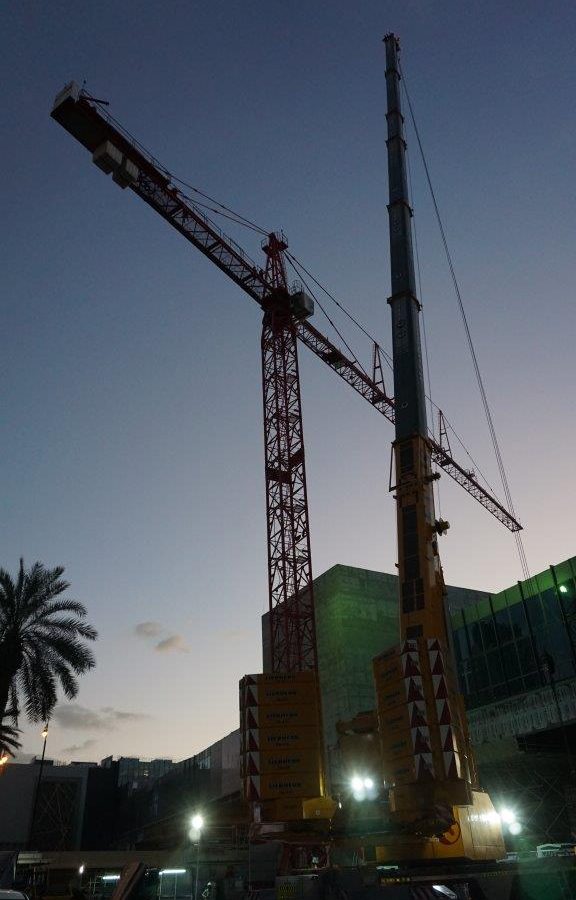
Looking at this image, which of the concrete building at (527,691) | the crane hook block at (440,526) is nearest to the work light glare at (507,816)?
the concrete building at (527,691)

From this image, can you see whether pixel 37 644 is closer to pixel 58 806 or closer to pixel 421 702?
pixel 421 702

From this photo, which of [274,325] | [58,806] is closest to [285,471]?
[274,325]

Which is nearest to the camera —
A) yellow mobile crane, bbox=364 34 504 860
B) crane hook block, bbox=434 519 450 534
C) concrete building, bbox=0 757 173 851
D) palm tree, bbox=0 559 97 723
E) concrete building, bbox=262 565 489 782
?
yellow mobile crane, bbox=364 34 504 860

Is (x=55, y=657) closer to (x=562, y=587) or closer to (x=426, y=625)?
(x=426, y=625)

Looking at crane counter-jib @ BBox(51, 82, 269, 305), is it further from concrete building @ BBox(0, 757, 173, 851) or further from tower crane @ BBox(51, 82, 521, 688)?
concrete building @ BBox(0, 757, 173, 851)

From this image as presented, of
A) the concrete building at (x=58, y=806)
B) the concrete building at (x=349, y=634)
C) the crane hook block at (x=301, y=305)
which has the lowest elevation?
the concrete building at (x=58, y=806)

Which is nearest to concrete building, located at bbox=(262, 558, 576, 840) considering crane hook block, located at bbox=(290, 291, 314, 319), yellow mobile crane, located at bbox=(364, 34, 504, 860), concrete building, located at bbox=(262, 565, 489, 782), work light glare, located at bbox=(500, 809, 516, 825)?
work light glare, located at bbox=(500, 809, 516, 825)

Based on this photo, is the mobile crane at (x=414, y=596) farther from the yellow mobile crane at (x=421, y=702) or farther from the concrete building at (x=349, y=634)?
the concrete building at (x=349, y=634)

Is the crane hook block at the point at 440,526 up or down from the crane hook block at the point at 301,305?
down

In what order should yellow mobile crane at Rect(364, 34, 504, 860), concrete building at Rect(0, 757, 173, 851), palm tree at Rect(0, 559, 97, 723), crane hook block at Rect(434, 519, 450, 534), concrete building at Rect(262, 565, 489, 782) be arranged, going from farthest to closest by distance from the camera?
concrete building at Rect(0, 757, 173, 851) < concrete building at Rect(262, 565, 489, 782) < palm tree at Rect(0, 559, 97, 723) < crane hook block at Rect(434, 519, 450, 534) < yellow mobile crane at Rect(364, 34, 504, 860)

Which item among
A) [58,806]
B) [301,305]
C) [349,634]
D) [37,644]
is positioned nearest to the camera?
[37,644]

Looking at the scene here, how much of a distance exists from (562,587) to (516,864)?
84.2 feet

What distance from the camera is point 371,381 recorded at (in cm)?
5559

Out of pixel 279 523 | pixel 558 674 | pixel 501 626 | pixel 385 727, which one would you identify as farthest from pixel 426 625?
→ pixel 279 523
